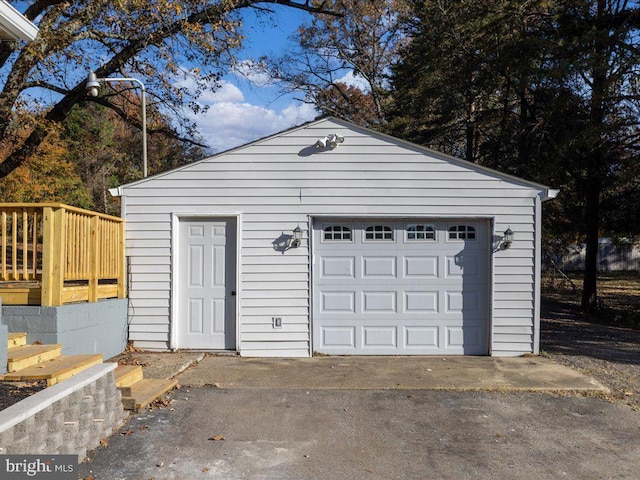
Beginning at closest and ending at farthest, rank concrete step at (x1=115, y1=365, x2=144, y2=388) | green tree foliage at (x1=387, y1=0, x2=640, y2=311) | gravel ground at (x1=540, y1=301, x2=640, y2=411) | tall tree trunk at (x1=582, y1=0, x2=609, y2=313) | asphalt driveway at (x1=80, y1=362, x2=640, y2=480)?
asphalt driveway at (x1=80, y1=362, x2=640, y2=480), concrete step at (x1=115, y1=365, x2=144, y2=388), gravel ground at (x1=540, y1=301, x2=640, y2=411), tall tree trunk at (x1=582, y1=0, x2=609, y2=313), green tree foliage at (x1=387, y1=0, x2=640, y2=311)

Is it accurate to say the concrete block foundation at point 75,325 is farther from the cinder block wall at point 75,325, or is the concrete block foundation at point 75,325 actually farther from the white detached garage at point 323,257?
the white detached garage at point 323,257

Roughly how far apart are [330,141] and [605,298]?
14.0 m

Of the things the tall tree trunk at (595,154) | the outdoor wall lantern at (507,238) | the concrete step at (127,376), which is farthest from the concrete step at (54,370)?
the tall tree trunk at (595,154)

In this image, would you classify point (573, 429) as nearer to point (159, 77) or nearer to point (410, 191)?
point (410, 191)

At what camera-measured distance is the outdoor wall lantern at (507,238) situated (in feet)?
27.5

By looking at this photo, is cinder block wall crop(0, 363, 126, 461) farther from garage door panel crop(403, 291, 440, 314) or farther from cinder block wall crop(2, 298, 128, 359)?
garage door panel crop(403, 291, 440, 314)

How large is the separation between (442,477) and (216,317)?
5.10 metres

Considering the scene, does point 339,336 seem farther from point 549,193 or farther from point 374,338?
point 549,193

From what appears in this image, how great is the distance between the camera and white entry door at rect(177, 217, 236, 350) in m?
8.52

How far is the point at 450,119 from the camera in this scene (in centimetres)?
1769

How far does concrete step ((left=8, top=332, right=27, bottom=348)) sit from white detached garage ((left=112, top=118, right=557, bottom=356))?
2605 millimetres

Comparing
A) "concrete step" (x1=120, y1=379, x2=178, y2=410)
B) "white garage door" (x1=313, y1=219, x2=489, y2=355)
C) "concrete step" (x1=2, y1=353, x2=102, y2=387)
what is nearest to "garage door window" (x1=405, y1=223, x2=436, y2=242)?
"white garage door" (x1=313, y1=219, x2=489, y2=355)

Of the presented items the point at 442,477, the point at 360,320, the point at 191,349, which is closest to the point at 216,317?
the point at 191,349

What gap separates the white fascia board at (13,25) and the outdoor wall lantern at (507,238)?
21.5ft
